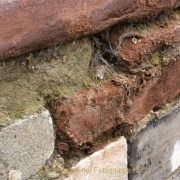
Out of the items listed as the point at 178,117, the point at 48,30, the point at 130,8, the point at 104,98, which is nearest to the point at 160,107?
the point at 178,117

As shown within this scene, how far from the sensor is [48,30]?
715 millimetres

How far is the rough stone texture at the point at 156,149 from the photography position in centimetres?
127

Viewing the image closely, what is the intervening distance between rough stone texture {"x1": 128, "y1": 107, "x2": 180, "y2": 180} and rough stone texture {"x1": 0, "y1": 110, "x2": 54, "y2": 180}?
528mm

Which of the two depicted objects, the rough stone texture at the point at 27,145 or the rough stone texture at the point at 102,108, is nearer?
the rough stone texture at the point at 27,145

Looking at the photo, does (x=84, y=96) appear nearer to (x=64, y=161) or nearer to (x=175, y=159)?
(x=64, y=161)

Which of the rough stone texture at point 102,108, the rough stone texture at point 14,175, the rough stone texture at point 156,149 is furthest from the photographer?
the rough stone texture at point 156,149

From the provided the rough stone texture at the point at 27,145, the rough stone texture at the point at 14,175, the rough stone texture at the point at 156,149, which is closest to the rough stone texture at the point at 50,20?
the rough stone texture at the point at 27,145

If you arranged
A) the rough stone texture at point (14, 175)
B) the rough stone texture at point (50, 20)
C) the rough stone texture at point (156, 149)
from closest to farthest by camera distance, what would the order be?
1. the rough stone texture at point (50, 20)
2. the rough stone texture at point (14, 175)
3. the rough stone texture at point (156, 149)

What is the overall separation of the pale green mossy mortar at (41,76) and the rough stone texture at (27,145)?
0.12 ft

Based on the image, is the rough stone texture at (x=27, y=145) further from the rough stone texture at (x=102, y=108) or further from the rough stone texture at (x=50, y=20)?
the rough stone texture at (x=50, y=20)

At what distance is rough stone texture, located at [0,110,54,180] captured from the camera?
751 millimetres

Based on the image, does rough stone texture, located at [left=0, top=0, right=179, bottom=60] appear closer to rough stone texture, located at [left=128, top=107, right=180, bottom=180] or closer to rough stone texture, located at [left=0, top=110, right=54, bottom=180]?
rough stone texture, located at [left=0, top=110, right=54, bottom=180]

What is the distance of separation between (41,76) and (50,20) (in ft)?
0.64

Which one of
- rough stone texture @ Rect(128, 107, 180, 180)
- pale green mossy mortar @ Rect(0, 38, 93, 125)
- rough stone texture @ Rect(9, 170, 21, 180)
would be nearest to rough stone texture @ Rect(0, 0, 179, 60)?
pale green mossy mortar @ Rect(0, 38, 93, 125)
